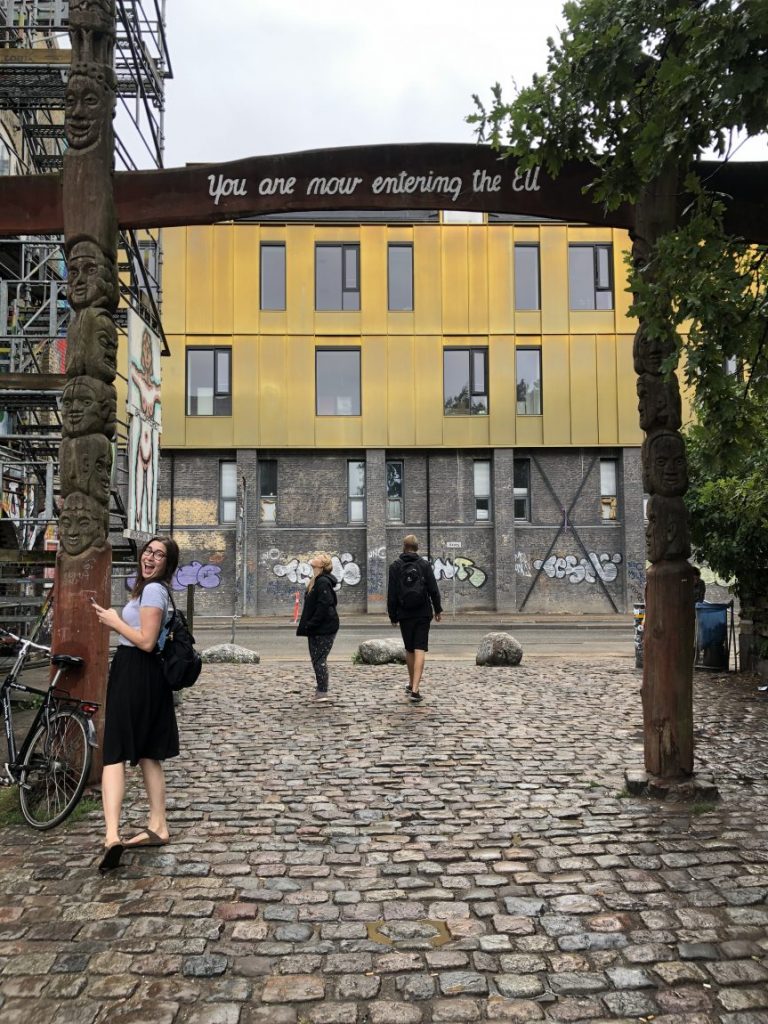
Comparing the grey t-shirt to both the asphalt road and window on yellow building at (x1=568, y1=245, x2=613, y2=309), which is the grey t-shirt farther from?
window on yellow building at (x1=568, y1=245, x2=613, y2=309)

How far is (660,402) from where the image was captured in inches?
228

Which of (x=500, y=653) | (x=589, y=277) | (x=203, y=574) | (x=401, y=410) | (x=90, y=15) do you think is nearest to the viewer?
(x=90, y=15)

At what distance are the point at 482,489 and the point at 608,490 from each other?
174 inches

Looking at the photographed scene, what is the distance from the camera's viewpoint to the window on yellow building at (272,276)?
28797 mm

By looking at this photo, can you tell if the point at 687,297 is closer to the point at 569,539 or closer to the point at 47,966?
the point at 47,966

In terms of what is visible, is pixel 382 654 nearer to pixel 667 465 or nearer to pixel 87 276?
pixel 667 465

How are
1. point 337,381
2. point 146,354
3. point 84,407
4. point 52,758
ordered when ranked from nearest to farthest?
point 52,758 < point 84,407 < point 146,354 < point 337,381

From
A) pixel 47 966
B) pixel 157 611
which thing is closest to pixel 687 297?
pixel 157 611

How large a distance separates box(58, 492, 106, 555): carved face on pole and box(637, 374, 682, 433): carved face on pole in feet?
12.6

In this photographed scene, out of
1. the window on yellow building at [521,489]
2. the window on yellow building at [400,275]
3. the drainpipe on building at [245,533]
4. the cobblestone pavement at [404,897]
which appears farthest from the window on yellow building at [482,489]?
the cobblestone pavement at [404,897]

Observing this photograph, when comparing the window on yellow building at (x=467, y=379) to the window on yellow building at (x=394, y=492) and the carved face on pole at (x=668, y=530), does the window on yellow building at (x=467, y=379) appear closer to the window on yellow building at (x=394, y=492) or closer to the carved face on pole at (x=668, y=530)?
the window on yellow building at (x=394, y=492)

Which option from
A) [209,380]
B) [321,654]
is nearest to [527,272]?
[209,380]

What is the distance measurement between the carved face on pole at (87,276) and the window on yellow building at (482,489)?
23.4 metres

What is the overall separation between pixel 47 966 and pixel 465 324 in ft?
89.0
